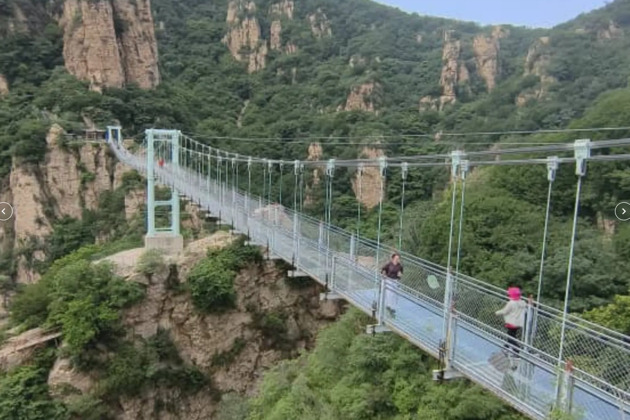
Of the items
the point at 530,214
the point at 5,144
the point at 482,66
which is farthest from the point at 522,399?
the point at 482,66

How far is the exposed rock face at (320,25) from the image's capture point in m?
53.3

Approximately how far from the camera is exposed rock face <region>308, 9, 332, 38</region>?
5326cm

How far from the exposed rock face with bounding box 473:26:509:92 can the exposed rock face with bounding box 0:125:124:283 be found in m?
31.7

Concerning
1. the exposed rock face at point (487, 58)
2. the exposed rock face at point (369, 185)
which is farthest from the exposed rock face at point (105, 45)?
the exposed rock face at point (487, 58)

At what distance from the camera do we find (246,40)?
161 ft

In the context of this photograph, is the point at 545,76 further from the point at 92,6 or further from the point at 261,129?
the point at 92,6

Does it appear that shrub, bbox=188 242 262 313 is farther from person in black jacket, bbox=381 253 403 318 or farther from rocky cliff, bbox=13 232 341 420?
person in black jacket, bbox=381 253 403 318

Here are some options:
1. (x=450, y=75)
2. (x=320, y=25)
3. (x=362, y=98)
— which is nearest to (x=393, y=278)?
(x=362, y=98)

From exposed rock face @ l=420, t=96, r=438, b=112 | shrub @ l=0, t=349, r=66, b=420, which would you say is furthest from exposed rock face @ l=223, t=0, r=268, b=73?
shrub @ l=0, t=349, r=66, b=420

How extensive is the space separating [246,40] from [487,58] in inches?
812

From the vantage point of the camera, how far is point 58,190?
76.1ft

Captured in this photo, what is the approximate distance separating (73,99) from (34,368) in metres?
17.6

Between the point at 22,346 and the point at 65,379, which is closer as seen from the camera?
the point at 65,379

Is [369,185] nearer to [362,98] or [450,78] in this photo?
[362,98]
